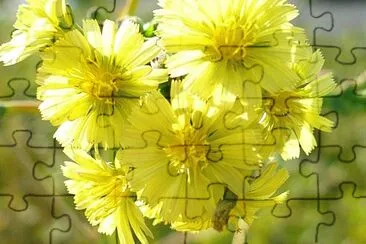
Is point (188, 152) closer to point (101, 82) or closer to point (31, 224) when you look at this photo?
point (101, 82)

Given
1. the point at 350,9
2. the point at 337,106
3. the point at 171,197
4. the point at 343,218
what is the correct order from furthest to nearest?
the point at 343,218, the point at 350,9, the point at 337,106, the point at 171,197

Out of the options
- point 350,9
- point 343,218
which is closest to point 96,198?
point 350,9

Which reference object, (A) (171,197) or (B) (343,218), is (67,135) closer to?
(A) (171,197)

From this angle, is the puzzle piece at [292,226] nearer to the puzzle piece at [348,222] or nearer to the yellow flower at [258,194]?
the puzzle piece at [348,222]

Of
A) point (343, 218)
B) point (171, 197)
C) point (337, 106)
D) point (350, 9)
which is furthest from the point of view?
point (343, 218)

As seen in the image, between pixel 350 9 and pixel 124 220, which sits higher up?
pixel 350 9
